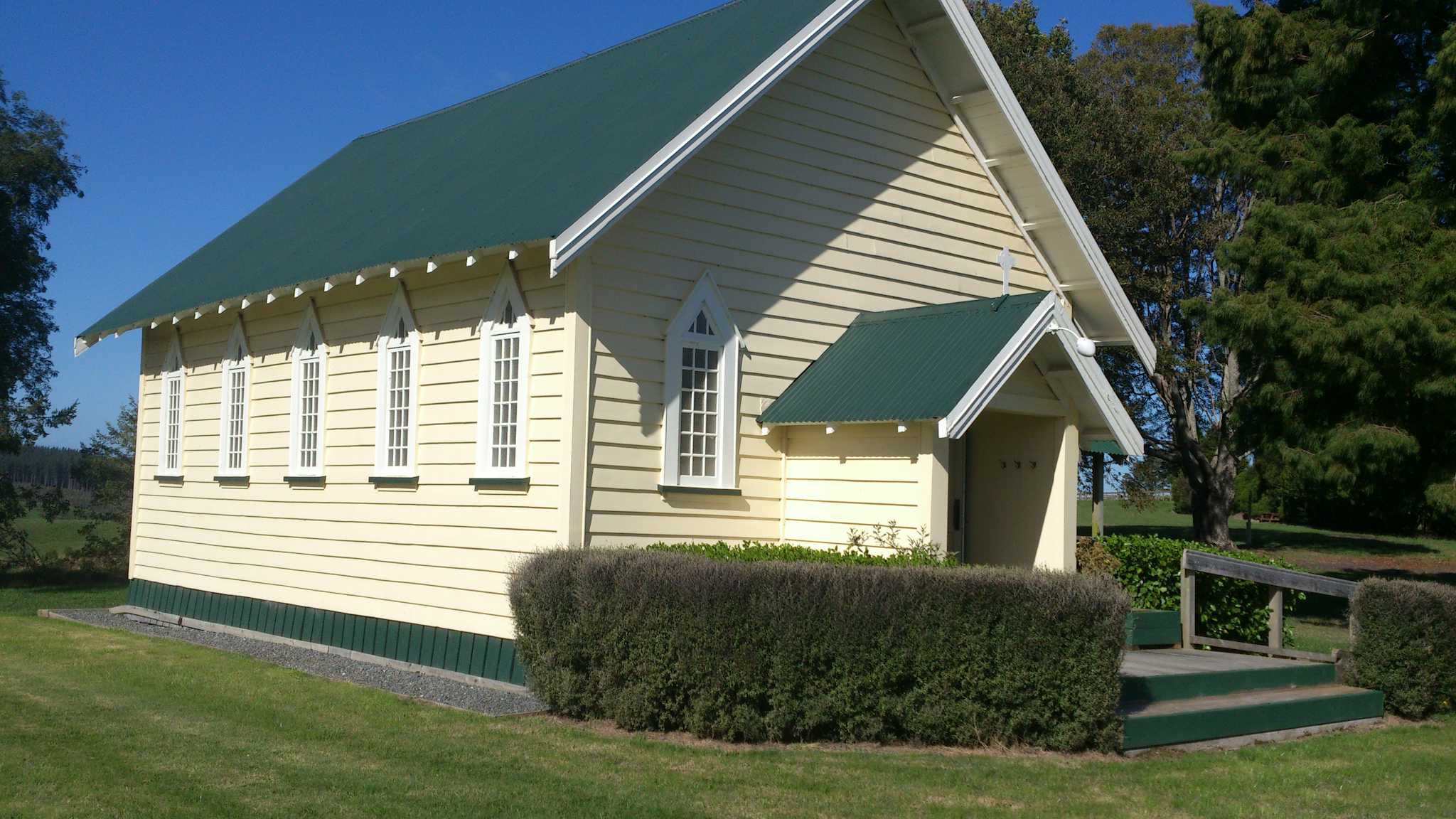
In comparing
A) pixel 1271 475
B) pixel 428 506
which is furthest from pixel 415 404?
pixel 1271 475

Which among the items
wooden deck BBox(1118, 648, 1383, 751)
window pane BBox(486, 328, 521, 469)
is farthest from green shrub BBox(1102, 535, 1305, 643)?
window pane BBox(486, 328, 521, 469)

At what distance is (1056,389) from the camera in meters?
13.6

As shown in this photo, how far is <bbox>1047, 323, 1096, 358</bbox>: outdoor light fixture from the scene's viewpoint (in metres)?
12.3

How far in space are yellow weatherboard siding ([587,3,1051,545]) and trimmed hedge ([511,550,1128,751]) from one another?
89.8 inches

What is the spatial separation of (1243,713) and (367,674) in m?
8.51

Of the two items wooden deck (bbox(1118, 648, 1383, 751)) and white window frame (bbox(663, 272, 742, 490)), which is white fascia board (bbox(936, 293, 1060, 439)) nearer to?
white window frame (bbox(663, 272, 742, 490))

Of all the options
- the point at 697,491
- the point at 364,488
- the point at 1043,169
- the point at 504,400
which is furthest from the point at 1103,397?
the point at 364,488

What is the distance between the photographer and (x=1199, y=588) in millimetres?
14805

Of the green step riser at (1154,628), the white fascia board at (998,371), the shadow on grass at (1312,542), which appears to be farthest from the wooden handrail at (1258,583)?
the shadow on grass at (1312,542)

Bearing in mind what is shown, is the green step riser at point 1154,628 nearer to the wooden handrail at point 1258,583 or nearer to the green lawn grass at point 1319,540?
the wooden handrail at point 1258,583

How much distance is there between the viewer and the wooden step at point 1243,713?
1051cm

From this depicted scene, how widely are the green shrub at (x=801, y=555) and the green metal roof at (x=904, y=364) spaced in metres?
1.25

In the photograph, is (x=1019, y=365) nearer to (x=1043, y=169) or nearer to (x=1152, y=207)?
(x=1043, y=169)

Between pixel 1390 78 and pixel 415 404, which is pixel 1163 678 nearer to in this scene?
pixel 415 404
